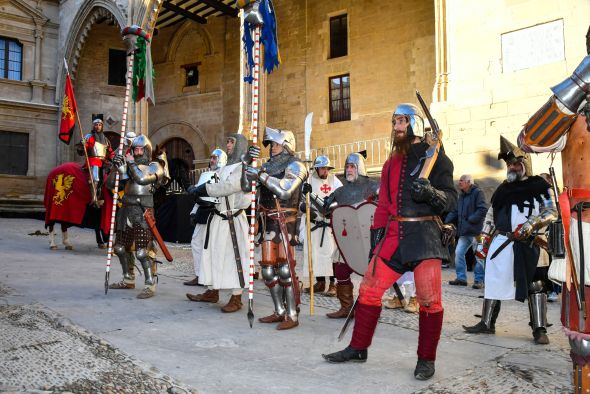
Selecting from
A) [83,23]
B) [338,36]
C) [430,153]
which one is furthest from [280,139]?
[83,23]

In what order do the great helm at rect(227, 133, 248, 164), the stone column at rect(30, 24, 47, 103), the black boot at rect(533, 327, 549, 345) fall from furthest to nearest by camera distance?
the stone column at rect(30, 24, 47, 103)
the great helm at rect(227, 133, 248, 164)
the black boot at rect(533, 327, 549, 345)

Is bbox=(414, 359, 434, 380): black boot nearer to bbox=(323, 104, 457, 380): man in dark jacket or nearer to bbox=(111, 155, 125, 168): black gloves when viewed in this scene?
bbox=(323, 104, 457, 380): man in dark jacket

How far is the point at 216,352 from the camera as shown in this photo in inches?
145

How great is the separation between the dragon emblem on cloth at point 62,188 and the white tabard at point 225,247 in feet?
18.6

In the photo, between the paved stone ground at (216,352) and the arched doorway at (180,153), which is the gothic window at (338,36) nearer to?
the arched doorway at (180,153)

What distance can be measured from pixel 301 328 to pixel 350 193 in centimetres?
193

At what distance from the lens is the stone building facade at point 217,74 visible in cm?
1650

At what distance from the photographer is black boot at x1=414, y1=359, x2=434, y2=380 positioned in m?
3.19

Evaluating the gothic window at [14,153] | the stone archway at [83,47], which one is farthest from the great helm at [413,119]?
the gothic window at [14,153]

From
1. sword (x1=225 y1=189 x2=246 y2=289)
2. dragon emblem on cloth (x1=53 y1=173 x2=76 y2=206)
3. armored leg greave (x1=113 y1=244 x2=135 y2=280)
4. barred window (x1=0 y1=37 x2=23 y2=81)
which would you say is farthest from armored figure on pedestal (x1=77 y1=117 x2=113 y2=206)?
barred window (x1=0 y1=37 x2=23 y2=81)

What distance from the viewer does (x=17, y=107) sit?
1973 centimetres

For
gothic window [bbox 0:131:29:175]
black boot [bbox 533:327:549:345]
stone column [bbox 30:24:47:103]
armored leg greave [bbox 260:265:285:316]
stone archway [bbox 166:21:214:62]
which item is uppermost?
stone archway [bbox 166:21:214:62]

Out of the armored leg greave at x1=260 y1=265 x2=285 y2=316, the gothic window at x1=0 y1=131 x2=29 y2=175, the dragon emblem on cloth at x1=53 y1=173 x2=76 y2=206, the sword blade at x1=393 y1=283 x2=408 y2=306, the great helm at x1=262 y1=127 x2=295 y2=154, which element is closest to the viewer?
the armored leg greave at x1=260 y1=265 x2=285 y2=316

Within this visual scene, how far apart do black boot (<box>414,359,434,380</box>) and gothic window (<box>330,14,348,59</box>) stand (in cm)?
1622
